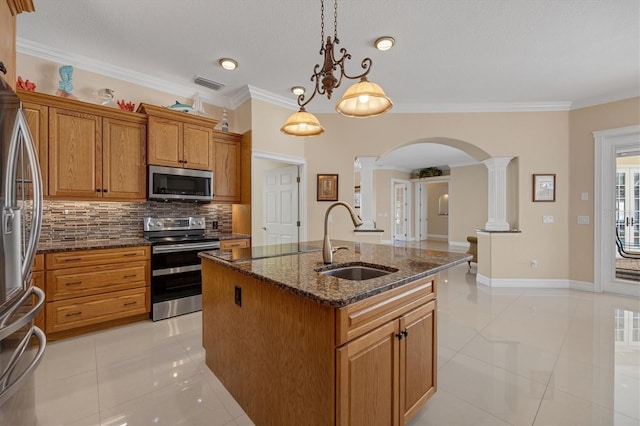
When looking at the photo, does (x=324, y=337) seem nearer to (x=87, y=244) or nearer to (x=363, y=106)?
(x=363, y=106)

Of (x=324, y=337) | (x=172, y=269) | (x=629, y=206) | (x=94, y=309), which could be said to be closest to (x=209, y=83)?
(x=172, y=269)

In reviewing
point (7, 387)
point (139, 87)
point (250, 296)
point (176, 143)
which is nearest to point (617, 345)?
point (250, 296)

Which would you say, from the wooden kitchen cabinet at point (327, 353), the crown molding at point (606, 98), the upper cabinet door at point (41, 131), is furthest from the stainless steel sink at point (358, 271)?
the crown molding at point (606, 98)

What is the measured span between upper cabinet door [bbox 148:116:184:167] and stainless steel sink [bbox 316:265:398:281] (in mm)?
2563

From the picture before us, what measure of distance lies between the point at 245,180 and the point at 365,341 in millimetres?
3122

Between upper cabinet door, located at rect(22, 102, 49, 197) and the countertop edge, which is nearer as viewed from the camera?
the countertop edge

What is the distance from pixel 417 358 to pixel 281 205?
3392 millimetres

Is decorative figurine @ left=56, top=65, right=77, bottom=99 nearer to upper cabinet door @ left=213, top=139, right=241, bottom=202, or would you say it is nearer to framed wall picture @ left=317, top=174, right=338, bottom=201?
upper cabinet door @ left=213, top=139, right=241, bottom=202

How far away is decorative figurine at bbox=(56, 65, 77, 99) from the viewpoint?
2816 mm

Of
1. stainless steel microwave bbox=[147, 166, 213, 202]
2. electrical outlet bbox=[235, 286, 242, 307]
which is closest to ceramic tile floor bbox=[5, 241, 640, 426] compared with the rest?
electrical outlet bbox=[235, 286, 242, 307]

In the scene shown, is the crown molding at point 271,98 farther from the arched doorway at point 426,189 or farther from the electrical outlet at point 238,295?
the arched doorway at point 426,189

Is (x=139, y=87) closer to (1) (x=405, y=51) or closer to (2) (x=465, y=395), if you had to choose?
(1) (x=405, y=51)

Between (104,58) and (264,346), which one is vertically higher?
(104,58)

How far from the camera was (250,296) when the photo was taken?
1584 mm
